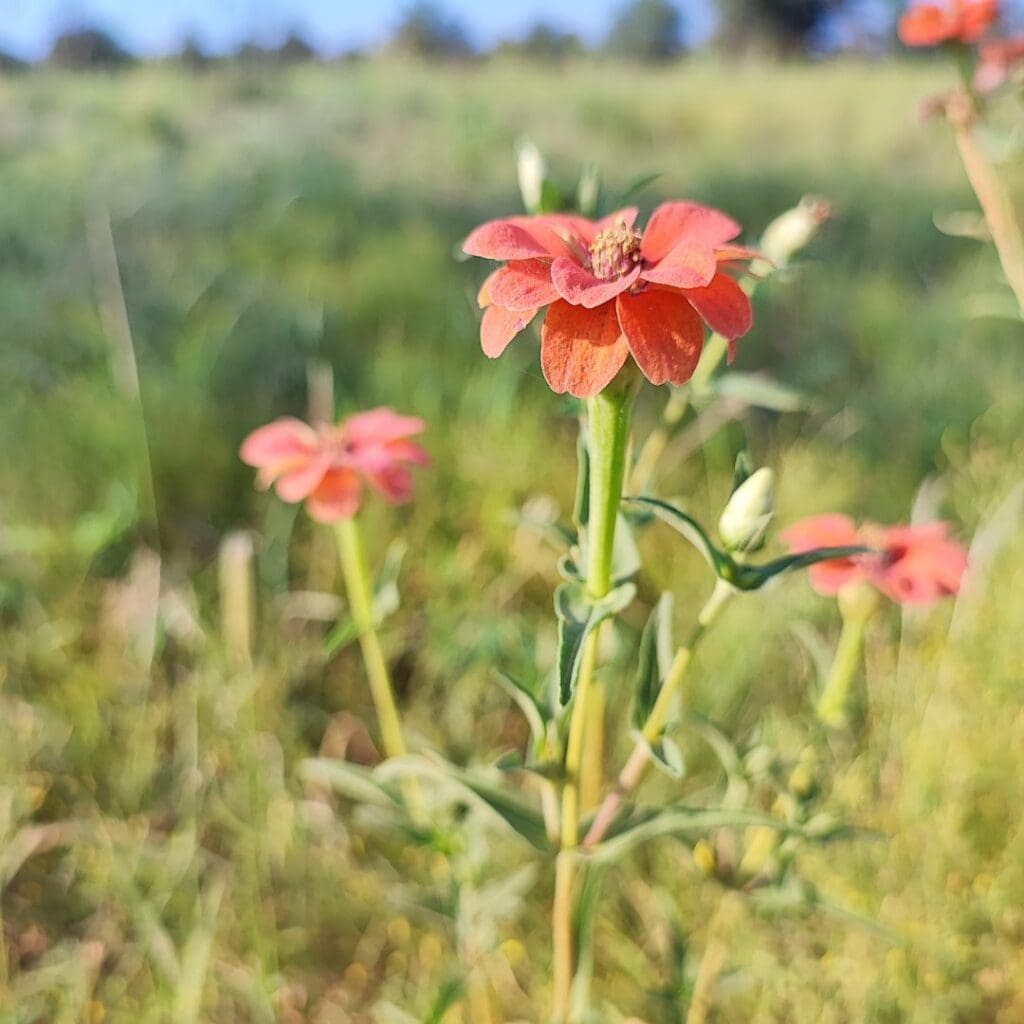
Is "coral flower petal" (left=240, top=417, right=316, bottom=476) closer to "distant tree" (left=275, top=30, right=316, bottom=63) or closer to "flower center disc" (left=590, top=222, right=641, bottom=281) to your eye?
"flower center disc" (left=590, top=222, right=641, bottom=281)

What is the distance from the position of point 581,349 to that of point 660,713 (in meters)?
0.21

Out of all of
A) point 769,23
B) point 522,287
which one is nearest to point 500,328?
point 522,287

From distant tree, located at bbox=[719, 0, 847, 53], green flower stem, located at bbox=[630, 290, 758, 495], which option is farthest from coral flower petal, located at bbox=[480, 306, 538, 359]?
distant tree, located at bbox=[719, 0, 847, 53]

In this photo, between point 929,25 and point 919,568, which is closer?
point 919,568

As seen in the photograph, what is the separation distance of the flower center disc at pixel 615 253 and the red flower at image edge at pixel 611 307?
0.01 meters

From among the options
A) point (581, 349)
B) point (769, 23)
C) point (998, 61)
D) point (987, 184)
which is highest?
point (769, 23)

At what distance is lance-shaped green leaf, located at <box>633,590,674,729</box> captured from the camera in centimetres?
49

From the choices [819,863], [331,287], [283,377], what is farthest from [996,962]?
[331,287]

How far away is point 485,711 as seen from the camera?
110 centimetres

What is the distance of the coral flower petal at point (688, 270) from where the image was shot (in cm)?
33

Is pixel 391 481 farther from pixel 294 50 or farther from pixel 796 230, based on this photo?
pixel 294 50

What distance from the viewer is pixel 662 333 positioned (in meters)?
0.35

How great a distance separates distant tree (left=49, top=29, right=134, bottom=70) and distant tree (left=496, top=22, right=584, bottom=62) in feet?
12.2

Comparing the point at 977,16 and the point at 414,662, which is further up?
the point at 977,16
